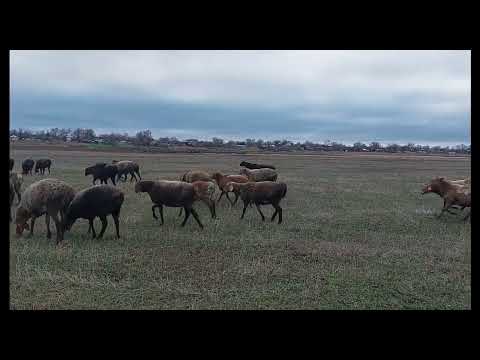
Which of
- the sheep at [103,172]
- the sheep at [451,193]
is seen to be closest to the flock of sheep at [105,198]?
the sheep at [451,193]

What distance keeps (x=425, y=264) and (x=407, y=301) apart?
6.83 feet

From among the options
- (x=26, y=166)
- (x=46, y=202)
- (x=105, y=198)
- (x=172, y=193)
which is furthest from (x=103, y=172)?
(x=105, y=198)

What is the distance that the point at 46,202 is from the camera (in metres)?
7.92

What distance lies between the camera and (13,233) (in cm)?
855

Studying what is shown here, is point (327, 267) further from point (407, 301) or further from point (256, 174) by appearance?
point (256, 174)

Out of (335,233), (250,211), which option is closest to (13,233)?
(250,211)

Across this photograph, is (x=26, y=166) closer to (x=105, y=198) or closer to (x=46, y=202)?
(x=46, y=202)

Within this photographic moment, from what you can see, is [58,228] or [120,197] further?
[120,197]

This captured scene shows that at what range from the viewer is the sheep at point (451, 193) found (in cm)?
1071

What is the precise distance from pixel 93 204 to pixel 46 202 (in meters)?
1.10

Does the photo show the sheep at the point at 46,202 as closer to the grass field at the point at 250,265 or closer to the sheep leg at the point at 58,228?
the sheep leg at the point at 58,228

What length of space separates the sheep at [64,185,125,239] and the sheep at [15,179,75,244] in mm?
279

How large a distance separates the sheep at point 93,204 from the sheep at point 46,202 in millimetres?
279
